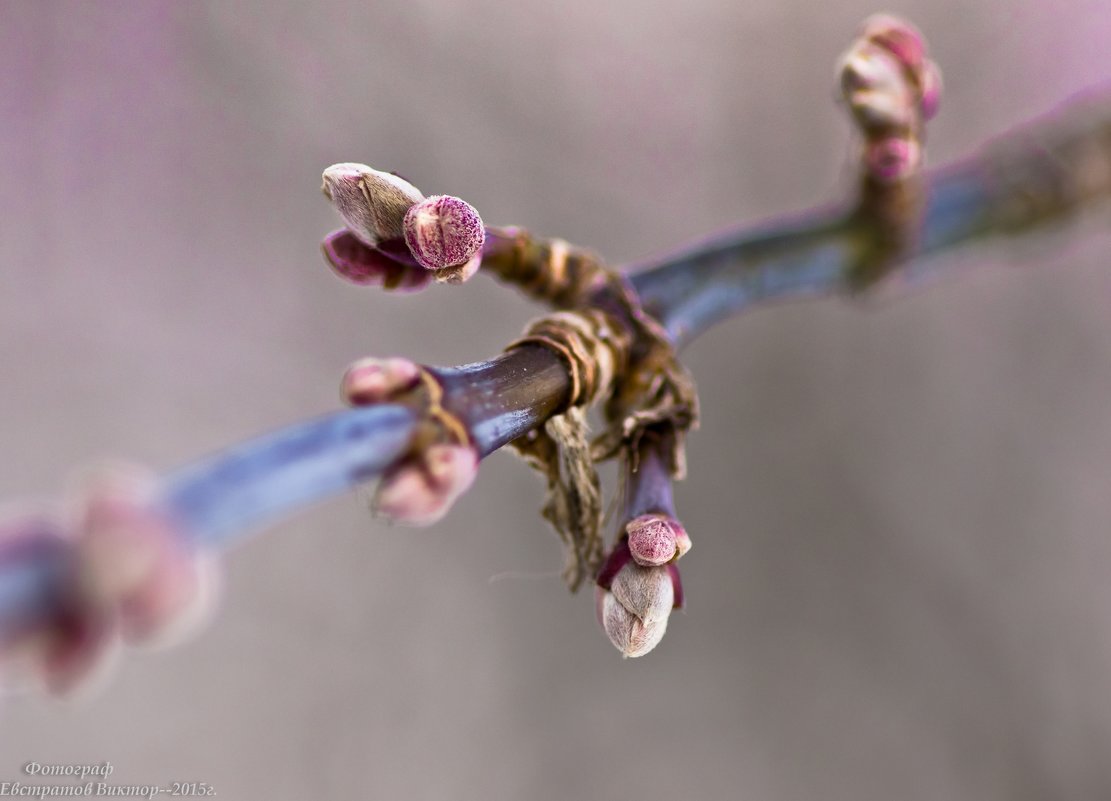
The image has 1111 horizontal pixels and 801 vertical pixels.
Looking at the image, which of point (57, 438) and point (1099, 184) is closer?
point (1099, 184)

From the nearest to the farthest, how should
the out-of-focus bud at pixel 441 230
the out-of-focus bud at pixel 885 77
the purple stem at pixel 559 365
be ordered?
the purple stem at pixel 559 365 → the out-of-focus bud at pixel 441 230 → the out-of-focus bud at pixel 885 77

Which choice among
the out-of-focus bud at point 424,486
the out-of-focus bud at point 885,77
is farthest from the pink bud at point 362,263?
the out-of-focus bud at point 885,77

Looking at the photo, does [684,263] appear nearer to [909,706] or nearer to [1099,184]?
[1099,184]

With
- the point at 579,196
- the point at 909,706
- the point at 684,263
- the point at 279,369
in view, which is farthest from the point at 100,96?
the point at 909,706

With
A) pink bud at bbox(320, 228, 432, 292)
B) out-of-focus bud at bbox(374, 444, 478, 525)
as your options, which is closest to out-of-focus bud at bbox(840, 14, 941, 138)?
pink bud at bbox(320, 228, 432, 292)

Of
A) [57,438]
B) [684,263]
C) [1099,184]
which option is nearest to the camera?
[684,263]

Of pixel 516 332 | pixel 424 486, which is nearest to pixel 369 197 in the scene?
pixel 424 486

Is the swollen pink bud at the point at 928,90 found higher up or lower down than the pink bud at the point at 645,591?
higher up

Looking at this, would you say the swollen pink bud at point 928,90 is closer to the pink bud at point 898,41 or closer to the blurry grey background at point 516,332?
the pink bud at point 898,41
